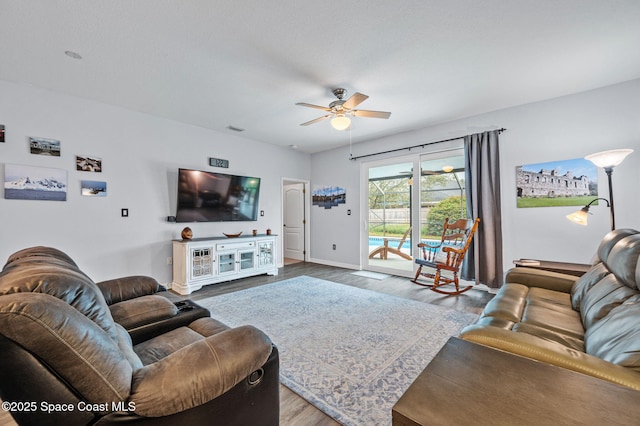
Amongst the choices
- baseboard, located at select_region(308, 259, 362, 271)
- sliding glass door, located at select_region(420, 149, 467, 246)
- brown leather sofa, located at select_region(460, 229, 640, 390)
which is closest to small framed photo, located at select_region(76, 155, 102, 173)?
baseboard, located at select_region(308, 259, 362, 271)

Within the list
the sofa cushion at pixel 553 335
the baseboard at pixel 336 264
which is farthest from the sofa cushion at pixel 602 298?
the baseboard at pixel 336 264

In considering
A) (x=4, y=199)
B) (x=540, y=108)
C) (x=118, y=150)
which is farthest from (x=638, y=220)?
(x=4, y=199)

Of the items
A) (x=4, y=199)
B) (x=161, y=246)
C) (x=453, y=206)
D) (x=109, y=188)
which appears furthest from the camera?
(x=453, y=206)

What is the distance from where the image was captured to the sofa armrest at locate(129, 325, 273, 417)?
86 cm

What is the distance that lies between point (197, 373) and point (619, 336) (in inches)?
70.4

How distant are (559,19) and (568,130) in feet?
6.18

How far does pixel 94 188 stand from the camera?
136 inches

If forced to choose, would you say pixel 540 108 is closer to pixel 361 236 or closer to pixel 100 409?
pixel 361 236

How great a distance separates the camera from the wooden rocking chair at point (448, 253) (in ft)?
12.2

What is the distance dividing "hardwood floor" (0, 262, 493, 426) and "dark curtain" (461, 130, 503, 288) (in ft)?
1.09

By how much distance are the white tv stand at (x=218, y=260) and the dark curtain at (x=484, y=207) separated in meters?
3.42

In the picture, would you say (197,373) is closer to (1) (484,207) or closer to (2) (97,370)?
(2) (97,370)

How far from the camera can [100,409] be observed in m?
0.78

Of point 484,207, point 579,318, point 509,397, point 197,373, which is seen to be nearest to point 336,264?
point 484,207
